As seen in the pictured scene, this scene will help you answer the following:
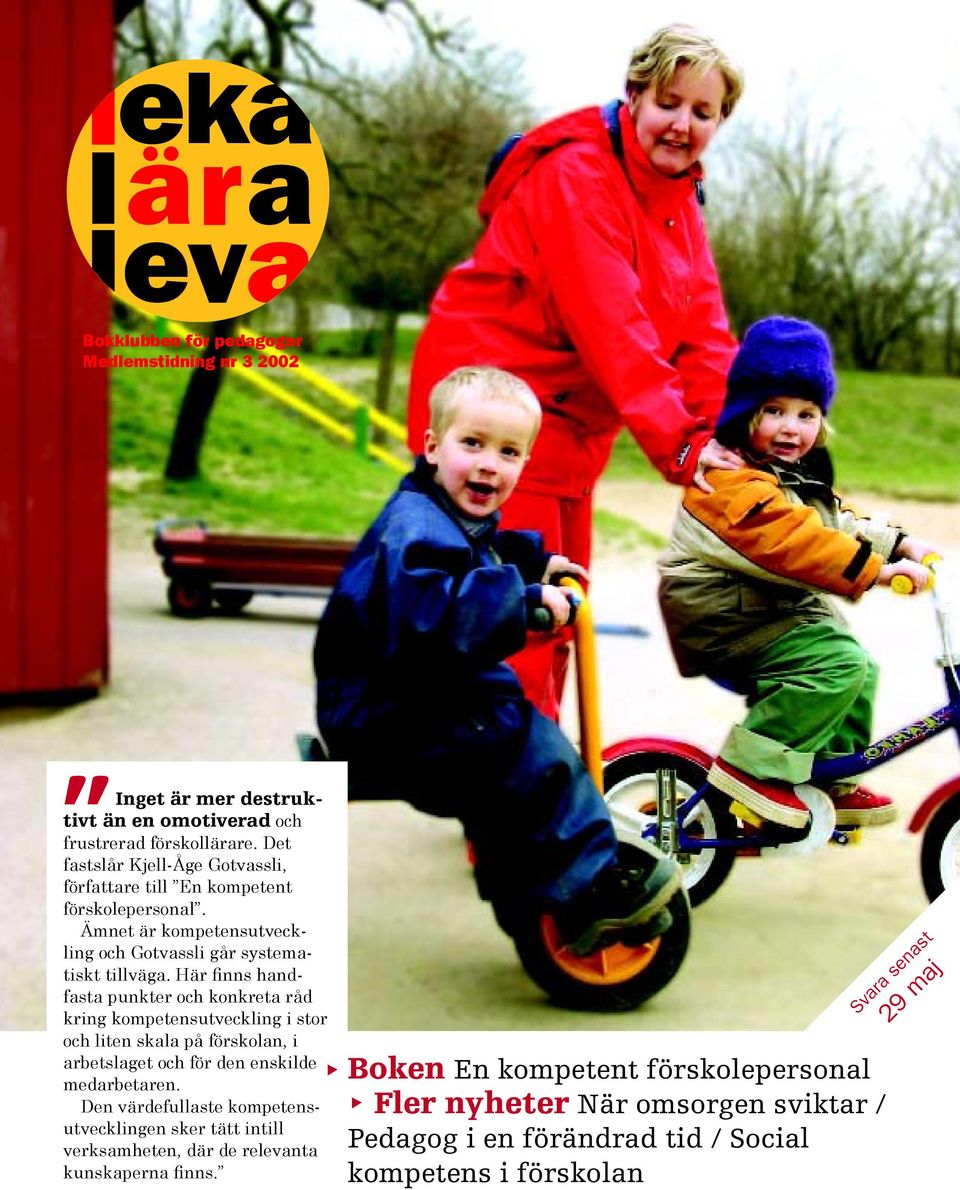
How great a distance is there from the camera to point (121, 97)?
2756 mm

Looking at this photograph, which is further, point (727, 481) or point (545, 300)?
point (545, 300)

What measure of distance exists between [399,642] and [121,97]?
3.49 feet

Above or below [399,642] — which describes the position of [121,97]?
above

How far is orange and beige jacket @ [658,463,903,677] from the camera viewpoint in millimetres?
2588

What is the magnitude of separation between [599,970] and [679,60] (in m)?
1.48

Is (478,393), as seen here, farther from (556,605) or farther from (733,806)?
(733,806)

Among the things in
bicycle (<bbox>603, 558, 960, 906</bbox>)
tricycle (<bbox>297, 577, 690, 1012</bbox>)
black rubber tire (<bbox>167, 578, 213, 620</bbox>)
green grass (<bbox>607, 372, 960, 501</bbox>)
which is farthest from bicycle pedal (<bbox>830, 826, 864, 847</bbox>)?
green grass (<bbox>607, 372, 960, 501</bbox>)

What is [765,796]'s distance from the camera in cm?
274

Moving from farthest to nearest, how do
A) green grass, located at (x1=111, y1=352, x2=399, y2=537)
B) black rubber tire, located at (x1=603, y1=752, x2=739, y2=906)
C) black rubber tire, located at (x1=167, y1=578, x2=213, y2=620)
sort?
green grass, located at (x1=111, y1=352, x2=399, y2=537)
black rubber tire, located at (x1=167, y1=578, x2=213, y2=620)
black rubber tire, located at (x1=603, y1=752, x2=739, y2=906)

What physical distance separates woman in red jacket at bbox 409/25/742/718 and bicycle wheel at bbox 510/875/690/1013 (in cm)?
46

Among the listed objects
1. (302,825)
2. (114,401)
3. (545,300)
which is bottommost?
(114,401)

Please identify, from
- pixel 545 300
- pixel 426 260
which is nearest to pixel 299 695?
pixel 545 300

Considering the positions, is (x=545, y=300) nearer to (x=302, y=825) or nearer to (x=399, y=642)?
(x=399, y=642)

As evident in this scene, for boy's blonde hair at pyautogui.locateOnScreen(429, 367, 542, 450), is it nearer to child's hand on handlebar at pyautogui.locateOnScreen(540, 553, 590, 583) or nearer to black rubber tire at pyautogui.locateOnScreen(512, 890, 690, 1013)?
child's hand on handlebar at pyautogui.locateOnScreen(540, 553, 590, 583)
